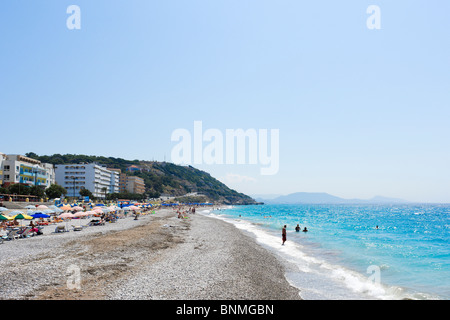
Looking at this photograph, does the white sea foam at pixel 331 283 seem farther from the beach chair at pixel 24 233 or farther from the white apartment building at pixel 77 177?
the white apartment building at pixel 77 177

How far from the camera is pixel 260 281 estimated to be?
46.4 feet

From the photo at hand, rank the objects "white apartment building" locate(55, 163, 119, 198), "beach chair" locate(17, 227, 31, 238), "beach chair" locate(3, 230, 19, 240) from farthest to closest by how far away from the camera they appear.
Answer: "white apartment building" locate(55, 163, 119, 198), "beach chair" locate(17, 227, 31, 238), "beach chair" locate(3, 230, 19, 240)

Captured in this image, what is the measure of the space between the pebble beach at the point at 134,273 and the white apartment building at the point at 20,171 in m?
68.7

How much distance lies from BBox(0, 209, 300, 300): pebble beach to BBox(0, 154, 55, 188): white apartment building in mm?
68737

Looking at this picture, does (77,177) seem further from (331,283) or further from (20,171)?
(331,283)

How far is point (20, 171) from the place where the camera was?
3189 inches

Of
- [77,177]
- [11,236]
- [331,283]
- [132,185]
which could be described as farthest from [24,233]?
[132,185]

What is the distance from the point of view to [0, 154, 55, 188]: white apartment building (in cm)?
7769

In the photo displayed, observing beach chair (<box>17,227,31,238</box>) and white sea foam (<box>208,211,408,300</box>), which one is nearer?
white sea foam (<box>208,211,408,300</box>)

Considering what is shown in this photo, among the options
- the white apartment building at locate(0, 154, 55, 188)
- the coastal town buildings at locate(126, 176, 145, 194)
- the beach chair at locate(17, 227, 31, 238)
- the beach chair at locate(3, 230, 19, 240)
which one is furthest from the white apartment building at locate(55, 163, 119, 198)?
the beach chair at locate(3, 230, 19, 240)

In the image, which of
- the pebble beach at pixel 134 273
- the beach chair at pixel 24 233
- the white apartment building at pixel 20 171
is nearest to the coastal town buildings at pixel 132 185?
the white apartment building at pixel 20 171

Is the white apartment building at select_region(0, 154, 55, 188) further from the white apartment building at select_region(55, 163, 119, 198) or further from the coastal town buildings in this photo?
the coastal town buildings
